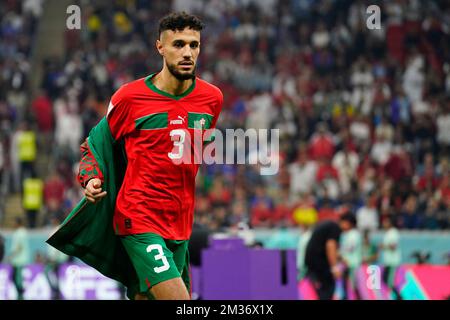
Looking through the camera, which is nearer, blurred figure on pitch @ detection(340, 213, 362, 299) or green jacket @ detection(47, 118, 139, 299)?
green jacket @ detection(47, 118, 139, 299)

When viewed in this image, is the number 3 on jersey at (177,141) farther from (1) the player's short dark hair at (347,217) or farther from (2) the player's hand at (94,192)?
(1) the player's short dark hair at (347,217)

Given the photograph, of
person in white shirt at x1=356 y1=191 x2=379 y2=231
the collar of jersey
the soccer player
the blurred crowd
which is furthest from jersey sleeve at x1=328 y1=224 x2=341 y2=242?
the collar of jersey

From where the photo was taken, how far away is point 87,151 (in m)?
7.43

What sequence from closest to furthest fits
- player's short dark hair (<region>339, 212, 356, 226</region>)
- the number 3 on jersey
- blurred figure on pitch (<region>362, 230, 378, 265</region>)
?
the number 3 on jersey
player's short dark hair (<region>339, 212, 356, 226</region>)
blurred figure on pitch (<region>362, 230, 378, 265</region>)

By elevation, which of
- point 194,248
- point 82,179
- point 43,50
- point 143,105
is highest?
point 43,50

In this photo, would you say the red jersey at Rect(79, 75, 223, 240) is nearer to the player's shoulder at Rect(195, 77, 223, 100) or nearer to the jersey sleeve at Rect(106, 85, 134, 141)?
the jersey sleeve at Rect(106, 85, 134, 141)

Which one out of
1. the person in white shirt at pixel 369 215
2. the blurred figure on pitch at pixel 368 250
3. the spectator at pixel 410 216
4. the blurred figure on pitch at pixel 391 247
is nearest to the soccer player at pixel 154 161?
the blurred figure on pitch at pixel 368 250

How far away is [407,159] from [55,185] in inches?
262

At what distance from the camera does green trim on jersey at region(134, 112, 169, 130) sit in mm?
7242

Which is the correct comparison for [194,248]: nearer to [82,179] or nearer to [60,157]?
[82,179]

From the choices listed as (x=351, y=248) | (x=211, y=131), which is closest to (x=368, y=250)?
(x=351, y=248)

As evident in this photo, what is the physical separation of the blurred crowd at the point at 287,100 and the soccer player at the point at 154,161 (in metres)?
10.6

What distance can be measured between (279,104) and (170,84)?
1504 cm
